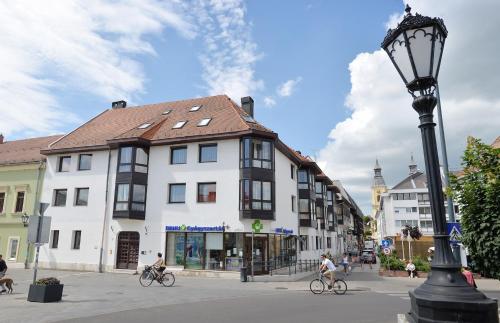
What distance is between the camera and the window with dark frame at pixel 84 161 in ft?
95.0

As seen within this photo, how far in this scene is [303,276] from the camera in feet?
83.1

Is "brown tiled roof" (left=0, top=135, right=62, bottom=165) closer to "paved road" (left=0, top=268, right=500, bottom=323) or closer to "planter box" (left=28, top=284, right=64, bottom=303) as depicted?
"paved road" (left=0, top=268, right=500, bottom=323)

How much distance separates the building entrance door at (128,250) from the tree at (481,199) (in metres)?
24.4

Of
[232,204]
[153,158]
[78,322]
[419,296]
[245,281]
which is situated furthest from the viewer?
[153,158]

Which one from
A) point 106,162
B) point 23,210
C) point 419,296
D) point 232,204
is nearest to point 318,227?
point 232,204

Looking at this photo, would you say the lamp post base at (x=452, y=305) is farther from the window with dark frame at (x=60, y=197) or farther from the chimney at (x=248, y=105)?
the window with dark frame at (x=60, y=197)

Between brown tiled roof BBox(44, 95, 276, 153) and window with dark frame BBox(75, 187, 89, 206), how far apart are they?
3.46 m

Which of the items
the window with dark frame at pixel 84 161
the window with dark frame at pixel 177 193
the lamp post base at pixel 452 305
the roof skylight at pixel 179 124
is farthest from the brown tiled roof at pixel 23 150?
the lamp post base at pixel 452 305

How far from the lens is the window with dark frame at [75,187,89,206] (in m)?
28.2

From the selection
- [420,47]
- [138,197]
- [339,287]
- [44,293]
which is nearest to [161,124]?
[138,197]

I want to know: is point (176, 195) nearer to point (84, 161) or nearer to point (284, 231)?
point (284, 231)

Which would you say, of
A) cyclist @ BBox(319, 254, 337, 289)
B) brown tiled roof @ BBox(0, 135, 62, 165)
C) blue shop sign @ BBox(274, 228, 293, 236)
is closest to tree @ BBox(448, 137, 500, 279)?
cyclist @ BBox(319, 254, 337, 289)

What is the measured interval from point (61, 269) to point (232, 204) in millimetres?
14892

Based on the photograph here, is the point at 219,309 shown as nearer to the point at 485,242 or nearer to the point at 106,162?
the point at 485,242
